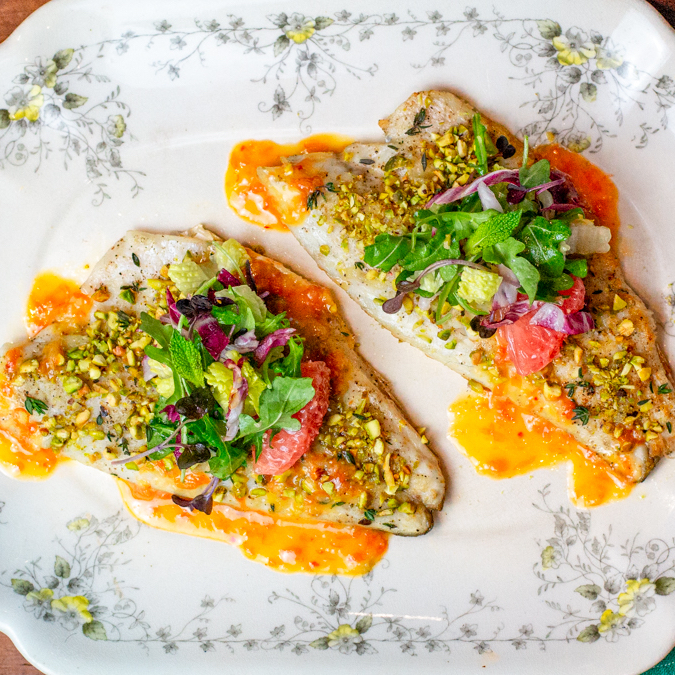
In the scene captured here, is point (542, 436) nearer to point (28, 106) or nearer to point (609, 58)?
point (609, 58)

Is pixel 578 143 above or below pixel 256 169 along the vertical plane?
above

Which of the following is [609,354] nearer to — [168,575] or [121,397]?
[121,397]

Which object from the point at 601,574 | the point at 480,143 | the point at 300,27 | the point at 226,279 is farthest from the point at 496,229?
the point at 601,574

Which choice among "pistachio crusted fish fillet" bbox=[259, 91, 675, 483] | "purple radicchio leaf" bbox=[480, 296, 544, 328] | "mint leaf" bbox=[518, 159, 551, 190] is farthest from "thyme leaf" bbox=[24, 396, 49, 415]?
"mint leaf" bbox=[518, 159, 551, 190]

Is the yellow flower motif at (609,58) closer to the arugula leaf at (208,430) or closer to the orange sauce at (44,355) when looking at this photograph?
the arugula leaf at (208,430)

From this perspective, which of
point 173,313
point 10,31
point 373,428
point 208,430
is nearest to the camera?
point 208,430

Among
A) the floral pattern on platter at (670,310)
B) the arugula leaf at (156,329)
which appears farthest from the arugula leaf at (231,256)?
the floral pattern on platter at (670,310)
